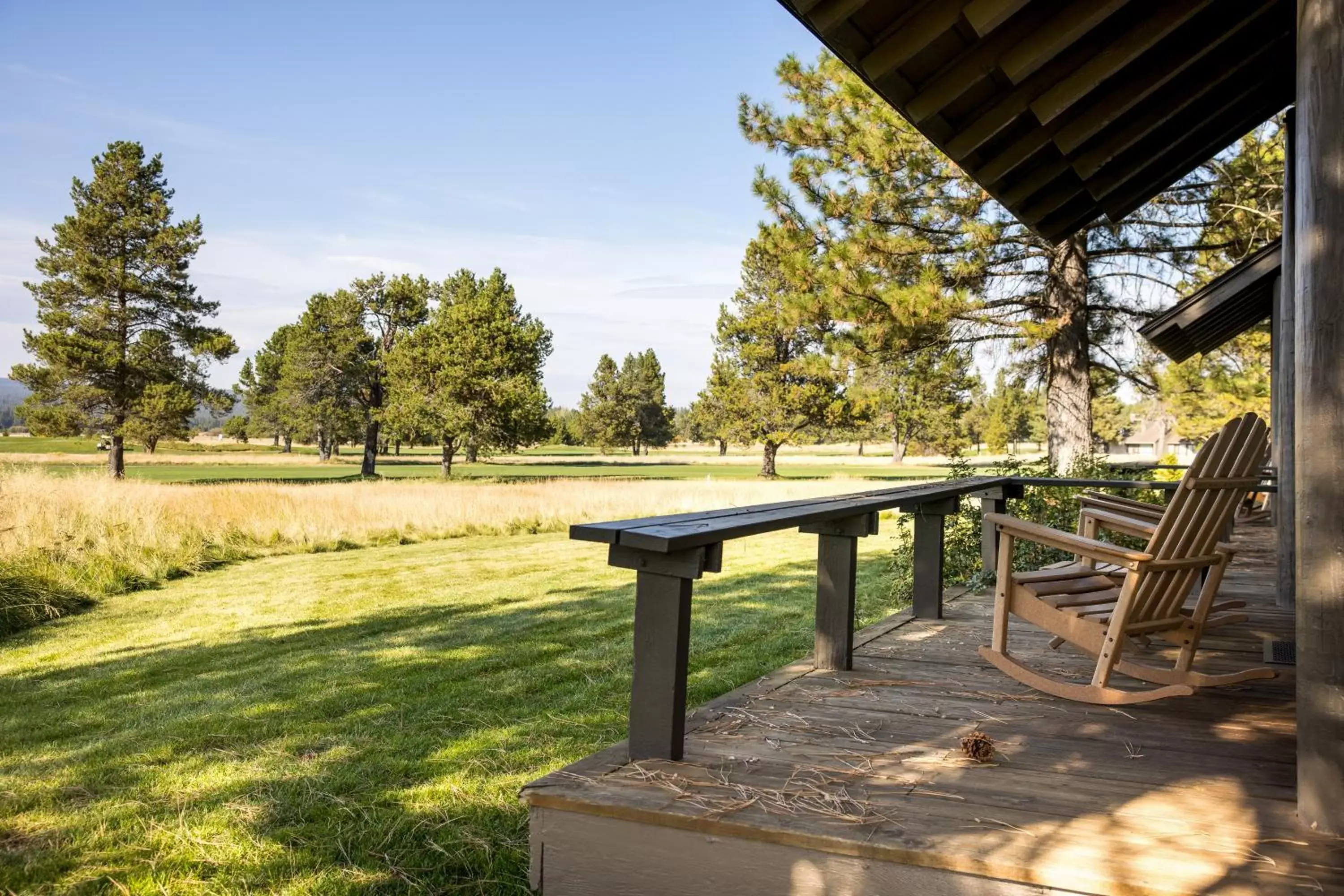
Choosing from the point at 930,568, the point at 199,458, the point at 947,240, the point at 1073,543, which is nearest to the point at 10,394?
the point at 199,458

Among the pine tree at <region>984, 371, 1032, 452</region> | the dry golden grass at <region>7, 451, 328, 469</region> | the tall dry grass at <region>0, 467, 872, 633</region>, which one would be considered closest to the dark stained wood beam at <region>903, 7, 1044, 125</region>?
the tall dry grass at <region>0, 467, 872, 633</region>

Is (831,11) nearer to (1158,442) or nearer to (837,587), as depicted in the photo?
(837,587)

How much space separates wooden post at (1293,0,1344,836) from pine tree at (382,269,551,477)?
30448mm

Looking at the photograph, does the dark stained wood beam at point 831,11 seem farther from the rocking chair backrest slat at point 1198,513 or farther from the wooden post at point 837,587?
the rocking chair backrest slat at point 1198,513

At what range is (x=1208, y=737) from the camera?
114 inches

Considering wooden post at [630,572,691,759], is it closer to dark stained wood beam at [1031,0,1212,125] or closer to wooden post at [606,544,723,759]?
wooden post at [606,544,723,759]

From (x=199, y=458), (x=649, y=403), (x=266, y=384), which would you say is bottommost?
(x=199, y=458)

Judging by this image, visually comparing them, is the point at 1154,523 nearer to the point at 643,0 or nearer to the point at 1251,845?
the point at 1251,845

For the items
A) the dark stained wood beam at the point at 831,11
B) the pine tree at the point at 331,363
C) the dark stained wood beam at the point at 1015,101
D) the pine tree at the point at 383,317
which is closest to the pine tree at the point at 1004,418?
the pine tree at the point at 383,317

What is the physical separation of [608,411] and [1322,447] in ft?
220

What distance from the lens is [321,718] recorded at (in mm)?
4844

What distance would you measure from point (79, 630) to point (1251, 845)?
27.2 feet

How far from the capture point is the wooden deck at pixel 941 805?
193 centimetres

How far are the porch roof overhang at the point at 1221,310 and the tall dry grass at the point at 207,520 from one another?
8443 millimetres
